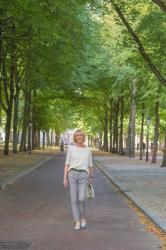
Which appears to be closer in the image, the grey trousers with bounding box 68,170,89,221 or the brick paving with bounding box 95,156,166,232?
the grey trousers with bounding box 68,170,89,221

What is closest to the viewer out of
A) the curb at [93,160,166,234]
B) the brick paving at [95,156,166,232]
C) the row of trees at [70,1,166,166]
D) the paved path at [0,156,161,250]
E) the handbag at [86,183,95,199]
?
the paved path at [0,156,161,250]

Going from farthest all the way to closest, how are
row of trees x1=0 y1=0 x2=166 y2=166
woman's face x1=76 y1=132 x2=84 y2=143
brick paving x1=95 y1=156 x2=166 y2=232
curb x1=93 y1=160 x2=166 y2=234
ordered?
row of trees x1=0 y1=0 x2=166 y2=166 < brick paving x1=95 y1=156 x2=166 y2=232 < curb x1=93 y1=160 x2=166 y2=234 < woman's face x1=76 y1=132 x2=84 y2=143

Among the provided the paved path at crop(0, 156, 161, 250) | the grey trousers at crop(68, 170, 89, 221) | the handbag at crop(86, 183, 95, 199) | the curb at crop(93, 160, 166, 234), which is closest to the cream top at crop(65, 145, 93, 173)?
the grey trousers at crop(68, 170, 89, 221)

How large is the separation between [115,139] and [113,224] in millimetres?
52549

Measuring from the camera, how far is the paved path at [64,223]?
9349 mm

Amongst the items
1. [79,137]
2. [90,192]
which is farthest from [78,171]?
[90,192]


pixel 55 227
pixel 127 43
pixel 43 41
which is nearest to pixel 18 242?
pixel 55 227

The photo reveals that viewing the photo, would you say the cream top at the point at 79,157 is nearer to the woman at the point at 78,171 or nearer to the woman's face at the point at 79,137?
the woman at the point at 78,171

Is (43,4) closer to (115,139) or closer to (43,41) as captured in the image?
(43,41)

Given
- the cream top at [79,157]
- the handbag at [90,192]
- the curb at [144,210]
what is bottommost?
the curb at [144,210]

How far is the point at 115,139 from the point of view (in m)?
64.0

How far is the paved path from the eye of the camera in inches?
368

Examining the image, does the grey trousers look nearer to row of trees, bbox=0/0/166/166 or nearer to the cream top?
the cream top

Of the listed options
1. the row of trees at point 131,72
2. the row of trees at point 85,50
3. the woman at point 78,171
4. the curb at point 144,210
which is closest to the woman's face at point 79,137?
the woman at point 78,171
